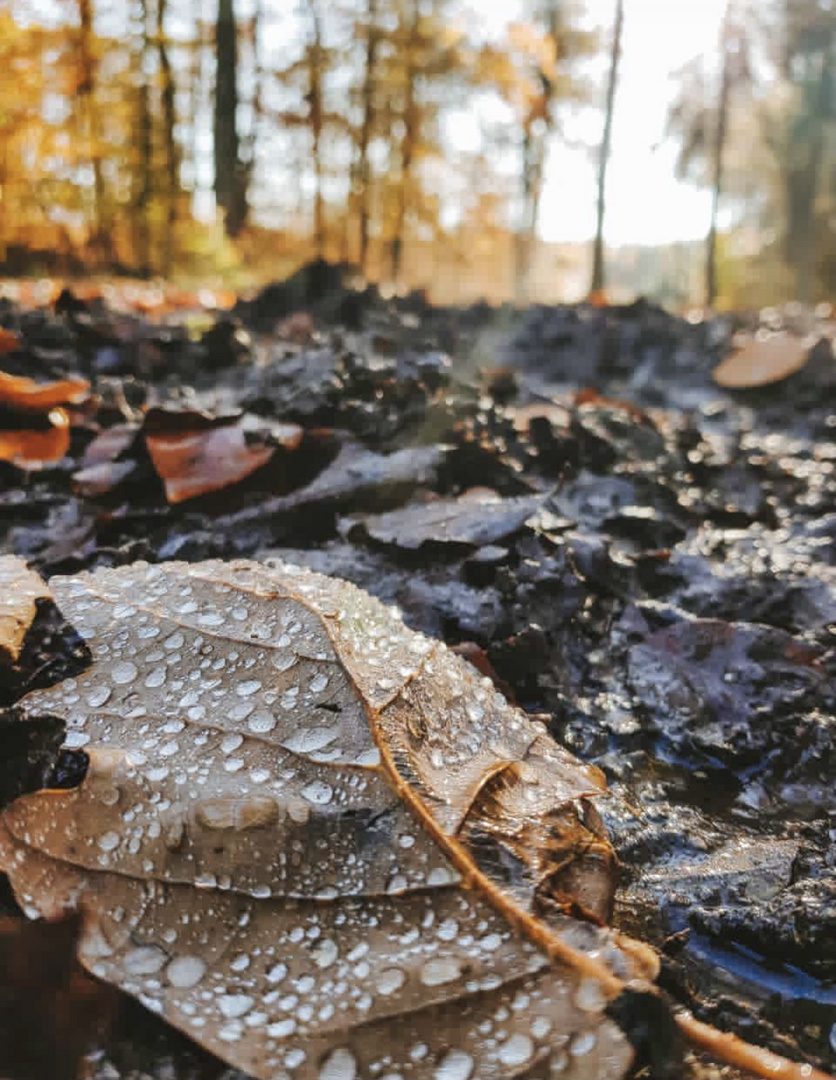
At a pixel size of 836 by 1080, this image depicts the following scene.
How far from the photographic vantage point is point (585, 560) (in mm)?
1771

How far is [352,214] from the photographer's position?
Answer: 770 inches

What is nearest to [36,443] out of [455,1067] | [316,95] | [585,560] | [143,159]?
[585,560]

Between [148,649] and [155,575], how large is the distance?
0.71 feet

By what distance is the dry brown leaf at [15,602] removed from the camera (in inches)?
39.6

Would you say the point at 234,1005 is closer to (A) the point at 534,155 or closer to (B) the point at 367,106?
(B) the point at 367,106

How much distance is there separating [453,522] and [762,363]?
3.53m

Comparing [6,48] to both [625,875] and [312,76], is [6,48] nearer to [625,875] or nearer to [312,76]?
[312,76]

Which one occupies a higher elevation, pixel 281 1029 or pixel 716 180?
pixel 716 180

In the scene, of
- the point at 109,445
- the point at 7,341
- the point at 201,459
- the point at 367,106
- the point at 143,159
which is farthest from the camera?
the point at 367,106

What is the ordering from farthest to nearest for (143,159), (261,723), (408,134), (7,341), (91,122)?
(408,134)
(143,159)
(91,122)
(7,341)
(261,723)

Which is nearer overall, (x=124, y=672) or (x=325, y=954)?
(x=325, y=954)

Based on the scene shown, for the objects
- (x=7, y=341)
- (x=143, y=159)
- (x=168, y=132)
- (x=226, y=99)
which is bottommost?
(x=7, y=341)

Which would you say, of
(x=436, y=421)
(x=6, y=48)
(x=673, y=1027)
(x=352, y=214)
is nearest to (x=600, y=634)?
(x=436, y=421)

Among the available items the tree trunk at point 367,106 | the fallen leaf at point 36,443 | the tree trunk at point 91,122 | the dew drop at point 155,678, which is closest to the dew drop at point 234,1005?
the dew drop at point 155,678
